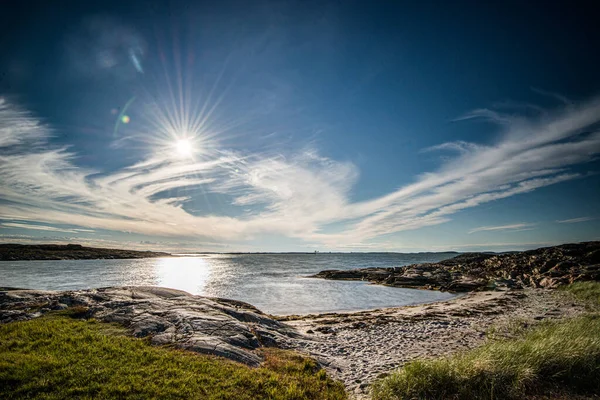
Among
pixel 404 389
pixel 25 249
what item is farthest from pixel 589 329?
pixel 25 249

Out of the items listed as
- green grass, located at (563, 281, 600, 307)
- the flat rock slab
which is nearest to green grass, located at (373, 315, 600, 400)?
the flat rock slab

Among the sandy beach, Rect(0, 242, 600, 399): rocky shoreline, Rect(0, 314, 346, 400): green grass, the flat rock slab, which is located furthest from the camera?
the sandy beach

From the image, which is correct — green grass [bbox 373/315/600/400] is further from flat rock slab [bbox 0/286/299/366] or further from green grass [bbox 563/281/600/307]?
green grass [bbox 563/281/600/307]

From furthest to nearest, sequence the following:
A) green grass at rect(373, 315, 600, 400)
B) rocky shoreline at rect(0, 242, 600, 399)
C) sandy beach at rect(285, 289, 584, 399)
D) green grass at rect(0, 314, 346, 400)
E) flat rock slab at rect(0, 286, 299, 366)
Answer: sandy beach at rect(285, 289, 584, 399), rocky shoreline at rect(0, 242, 600, 399), flat rock slab at rect(0, 286, 299, 366), green grass at rect(373, 315, 600, 400), green grass at rect(0, 314, 346, 400)

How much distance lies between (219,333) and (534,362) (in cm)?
1369

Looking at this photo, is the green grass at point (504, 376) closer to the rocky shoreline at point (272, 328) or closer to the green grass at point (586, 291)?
the rocky shoreline at point (272, 328)

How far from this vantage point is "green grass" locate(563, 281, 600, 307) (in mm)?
27953

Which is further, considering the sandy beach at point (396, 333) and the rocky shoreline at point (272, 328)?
the sandy beach at point (396, 333)

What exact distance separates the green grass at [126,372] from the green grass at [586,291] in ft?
108

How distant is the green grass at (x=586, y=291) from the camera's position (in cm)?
2795

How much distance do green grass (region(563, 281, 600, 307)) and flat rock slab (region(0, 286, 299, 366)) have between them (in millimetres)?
32031

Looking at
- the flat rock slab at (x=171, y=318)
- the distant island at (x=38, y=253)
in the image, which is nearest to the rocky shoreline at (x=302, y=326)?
the flat rock slab at (x=171, y=318)

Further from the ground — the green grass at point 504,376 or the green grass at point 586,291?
the green grass at point 504,376

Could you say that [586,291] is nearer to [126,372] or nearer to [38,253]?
[126,372]
